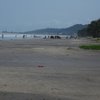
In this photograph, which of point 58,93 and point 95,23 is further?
point 95,23

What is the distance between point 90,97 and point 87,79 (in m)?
4.57

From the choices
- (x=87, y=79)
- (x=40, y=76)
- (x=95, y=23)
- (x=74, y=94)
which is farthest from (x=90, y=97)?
(x=95, y=23)

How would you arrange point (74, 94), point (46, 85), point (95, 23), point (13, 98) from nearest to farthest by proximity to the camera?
point (13, 98)
point (74, 94)
point (46, 85)
point (95, 23)

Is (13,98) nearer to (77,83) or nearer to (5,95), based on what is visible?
(5,95)

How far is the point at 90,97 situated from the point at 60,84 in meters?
2.97

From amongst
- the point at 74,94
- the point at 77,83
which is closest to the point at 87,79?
the point at 77,83

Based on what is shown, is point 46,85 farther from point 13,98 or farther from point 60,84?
point 13,98

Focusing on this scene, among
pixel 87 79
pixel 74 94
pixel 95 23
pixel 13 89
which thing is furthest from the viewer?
pixel 95 23

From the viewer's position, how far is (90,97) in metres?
10.4

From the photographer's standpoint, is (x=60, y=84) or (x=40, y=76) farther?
(x=40, y=76)

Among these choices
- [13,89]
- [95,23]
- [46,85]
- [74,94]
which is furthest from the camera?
[95,23]

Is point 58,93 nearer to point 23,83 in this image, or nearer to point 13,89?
point 13,89

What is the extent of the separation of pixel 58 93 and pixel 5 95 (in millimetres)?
1676

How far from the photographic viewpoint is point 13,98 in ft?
33.0
